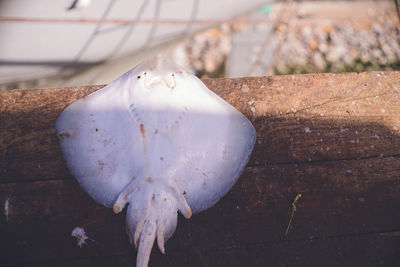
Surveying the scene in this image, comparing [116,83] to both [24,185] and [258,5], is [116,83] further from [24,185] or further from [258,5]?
[258,5]

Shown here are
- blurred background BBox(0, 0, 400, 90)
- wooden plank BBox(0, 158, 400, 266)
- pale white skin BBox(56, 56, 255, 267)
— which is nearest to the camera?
pale white skin BBox(56, 56, 255, 267)

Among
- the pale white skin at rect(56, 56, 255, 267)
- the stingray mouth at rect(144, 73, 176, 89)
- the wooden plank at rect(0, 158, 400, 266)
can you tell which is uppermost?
the stingray mouth at rect(144, 73, 176, 89)

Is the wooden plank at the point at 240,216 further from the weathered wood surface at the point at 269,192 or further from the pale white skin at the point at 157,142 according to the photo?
the pale white skin at the point at 157,142

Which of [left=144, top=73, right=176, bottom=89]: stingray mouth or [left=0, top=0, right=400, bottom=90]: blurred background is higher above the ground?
[left=144, top=73, right=176, bottom=89]: stingray mouth

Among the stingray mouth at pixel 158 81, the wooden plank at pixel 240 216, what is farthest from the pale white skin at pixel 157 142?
the wooden plank at pixel 240 216

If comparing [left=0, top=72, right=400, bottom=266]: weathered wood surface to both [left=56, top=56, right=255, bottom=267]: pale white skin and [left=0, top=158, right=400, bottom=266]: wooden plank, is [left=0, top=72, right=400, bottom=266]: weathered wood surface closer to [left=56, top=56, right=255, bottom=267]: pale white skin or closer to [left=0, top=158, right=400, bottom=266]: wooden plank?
[left=0, top=158, right=400, bottom=266]: wooden plank

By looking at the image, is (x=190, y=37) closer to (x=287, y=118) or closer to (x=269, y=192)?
(x=287, y=118)

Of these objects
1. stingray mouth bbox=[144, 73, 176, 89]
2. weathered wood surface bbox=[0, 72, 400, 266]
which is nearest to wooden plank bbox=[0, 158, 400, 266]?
weathered wood surface bbox=[0, 72, 400, 266]
